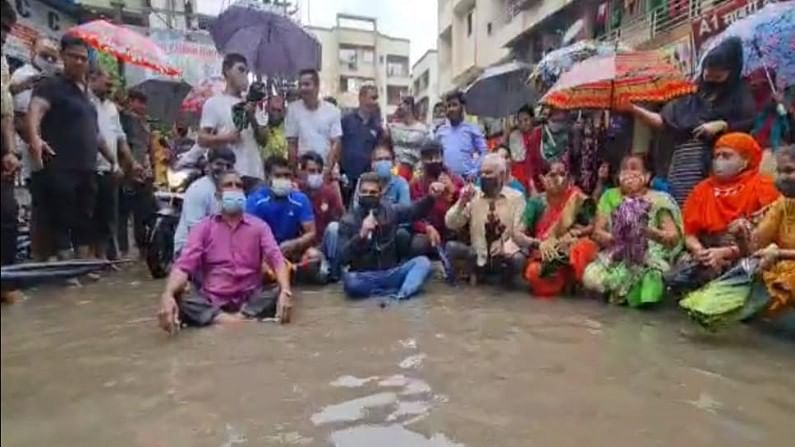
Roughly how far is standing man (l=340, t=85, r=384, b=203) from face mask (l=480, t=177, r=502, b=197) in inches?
62.7

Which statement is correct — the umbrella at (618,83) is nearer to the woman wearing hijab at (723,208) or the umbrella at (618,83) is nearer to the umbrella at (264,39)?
the woman wearing hijab at (723,208)

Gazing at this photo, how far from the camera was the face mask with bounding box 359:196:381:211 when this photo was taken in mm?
5371

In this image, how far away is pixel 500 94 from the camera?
10.5 m

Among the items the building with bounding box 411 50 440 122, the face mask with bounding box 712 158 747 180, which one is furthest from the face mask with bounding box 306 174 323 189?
the building with bounding box 411 50 440 122

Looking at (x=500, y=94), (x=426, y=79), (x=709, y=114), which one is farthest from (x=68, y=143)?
(x=426, y=79)

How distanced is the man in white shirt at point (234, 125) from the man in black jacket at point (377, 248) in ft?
3.63

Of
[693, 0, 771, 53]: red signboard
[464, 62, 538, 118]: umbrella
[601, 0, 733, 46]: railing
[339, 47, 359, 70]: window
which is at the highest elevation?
[339, 47, 359, 70]: window

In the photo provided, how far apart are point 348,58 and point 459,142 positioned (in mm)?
39251

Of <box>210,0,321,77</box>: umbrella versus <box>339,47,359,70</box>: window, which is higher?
<box>339,47,359,70</box>: window

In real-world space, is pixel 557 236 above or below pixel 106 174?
below

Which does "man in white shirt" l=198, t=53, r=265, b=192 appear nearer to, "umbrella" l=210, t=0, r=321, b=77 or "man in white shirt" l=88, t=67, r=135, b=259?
"man in white shirt" l=88, t=67, r=135, b=259

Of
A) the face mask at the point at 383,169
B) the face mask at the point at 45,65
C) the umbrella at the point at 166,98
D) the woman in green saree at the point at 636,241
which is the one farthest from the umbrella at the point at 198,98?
the woman in green saree at the point at 636,241

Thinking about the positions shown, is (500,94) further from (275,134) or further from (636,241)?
(636,241)

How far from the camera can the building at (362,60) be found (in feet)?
146
